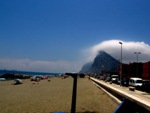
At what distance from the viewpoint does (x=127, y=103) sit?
5.48 metres

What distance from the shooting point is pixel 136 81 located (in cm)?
4478

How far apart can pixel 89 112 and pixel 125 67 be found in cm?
7906

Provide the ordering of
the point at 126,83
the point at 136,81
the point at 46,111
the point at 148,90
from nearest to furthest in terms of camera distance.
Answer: the point at 46,111 → the point at 148,90 → the point at 136,81 → the point at 126,83

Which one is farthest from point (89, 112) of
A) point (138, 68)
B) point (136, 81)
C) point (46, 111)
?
point (138, 68)

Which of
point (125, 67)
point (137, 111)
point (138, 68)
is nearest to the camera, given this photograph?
point (137, 111)

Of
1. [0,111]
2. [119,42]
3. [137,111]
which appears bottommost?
[0,111]

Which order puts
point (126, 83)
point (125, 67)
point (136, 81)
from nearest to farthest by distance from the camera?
point (136, 81) → point (126, 83) → point (125, 67)

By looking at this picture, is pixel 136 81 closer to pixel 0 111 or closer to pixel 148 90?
pixel 148 90

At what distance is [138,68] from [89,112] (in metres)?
67.0

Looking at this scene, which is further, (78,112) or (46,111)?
(46,111)

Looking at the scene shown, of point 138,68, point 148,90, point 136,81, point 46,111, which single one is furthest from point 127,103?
point 138,68

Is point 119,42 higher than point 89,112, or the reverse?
point 119,42

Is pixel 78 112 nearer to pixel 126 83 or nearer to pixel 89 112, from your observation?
pixel 89 112

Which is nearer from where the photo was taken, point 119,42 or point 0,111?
point 0,111
